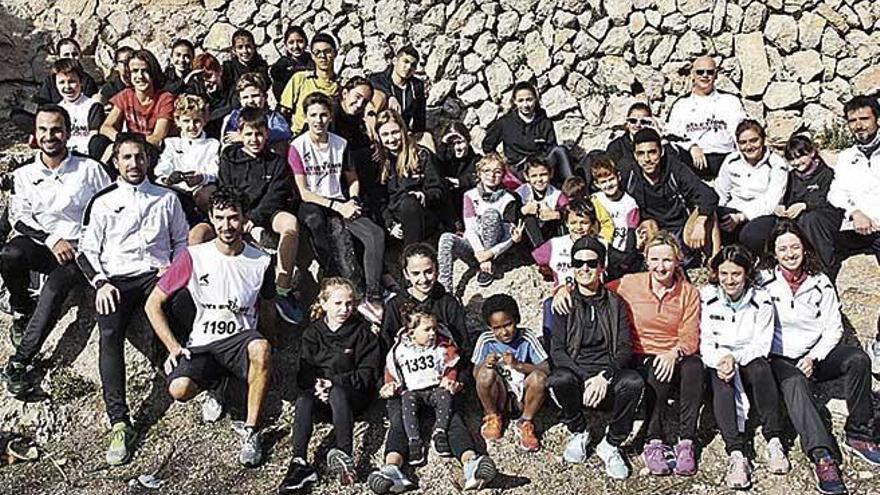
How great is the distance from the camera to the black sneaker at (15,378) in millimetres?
6676

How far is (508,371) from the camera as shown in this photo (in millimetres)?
6246

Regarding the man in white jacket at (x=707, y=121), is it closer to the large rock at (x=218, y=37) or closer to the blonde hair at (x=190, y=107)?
the blonde hair at (x=190, y=107)

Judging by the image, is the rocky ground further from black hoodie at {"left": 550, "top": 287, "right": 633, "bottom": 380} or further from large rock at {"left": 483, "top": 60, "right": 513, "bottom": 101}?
large rock at {"left": 483, "top": 60, "right": 513, "bottom": 101}

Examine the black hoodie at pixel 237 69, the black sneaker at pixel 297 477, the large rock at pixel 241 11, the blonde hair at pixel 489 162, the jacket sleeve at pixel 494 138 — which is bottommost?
the black sneaker at pixel 297 477

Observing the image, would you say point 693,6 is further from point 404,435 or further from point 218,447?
point 218,447

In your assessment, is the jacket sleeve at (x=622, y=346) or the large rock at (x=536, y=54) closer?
the jacket sleeve at (x=622, y=346)

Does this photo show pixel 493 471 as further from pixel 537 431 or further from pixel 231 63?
pixel 231 63

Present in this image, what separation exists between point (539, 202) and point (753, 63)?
291 cm

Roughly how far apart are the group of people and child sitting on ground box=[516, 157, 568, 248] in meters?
0.02

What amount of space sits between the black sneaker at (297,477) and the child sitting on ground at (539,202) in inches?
94.9

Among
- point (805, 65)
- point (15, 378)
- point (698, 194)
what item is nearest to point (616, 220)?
point (698, 194)

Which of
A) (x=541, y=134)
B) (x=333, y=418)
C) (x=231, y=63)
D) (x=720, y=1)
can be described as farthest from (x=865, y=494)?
(x=231, y=63)

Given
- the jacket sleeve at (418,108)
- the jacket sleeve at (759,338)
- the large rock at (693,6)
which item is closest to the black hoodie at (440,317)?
the jacket sleeve at (759,338)

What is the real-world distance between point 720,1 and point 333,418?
549cm
